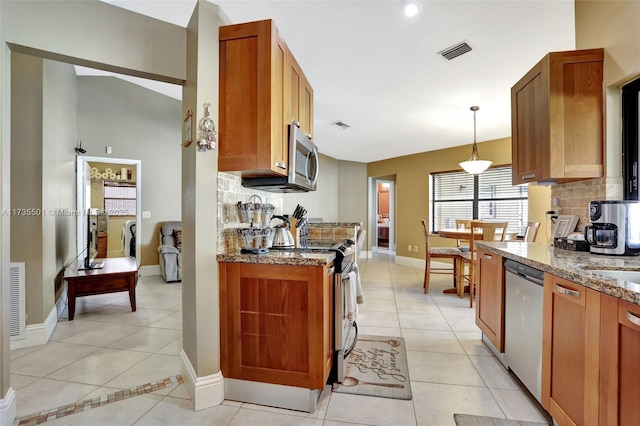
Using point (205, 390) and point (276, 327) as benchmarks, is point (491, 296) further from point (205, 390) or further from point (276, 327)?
point (205, 390)

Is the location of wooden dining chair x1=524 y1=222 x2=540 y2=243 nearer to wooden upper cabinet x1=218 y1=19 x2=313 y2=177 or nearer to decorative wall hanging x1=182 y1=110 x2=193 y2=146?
wooden upper cabinet x1=218 y1=19 x2=313 y2=177

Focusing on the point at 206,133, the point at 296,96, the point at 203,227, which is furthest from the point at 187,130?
the point at 296,96

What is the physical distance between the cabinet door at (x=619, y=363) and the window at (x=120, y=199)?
20.4 ft

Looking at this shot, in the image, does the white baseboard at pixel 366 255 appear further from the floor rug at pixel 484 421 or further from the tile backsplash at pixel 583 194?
the floor rug at pixel 484 421

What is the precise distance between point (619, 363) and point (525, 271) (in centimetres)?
77

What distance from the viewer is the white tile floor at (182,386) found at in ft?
5.73

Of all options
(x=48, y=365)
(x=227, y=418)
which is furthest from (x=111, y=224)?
(x=227, y=418)

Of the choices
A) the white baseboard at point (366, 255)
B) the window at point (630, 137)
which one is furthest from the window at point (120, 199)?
the window at point (630, 137)

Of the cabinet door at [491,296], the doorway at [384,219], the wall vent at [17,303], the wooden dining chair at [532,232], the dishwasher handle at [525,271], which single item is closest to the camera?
the dishwasher handle at [525,271]

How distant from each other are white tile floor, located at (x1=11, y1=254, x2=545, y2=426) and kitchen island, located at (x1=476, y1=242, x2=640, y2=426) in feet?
1.38

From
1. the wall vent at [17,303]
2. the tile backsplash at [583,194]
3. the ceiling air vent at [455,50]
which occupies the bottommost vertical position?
the wall vent at [17,303]

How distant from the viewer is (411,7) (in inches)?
83.7

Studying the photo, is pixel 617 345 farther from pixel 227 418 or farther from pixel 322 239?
pixel 322 239

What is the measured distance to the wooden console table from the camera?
3238mm
